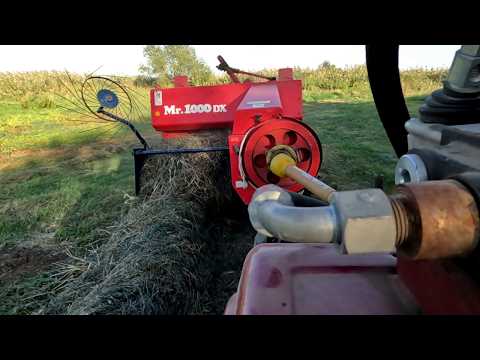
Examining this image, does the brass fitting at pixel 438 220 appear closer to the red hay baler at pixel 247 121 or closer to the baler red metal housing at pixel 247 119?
the red hay baler at pixel 247 121

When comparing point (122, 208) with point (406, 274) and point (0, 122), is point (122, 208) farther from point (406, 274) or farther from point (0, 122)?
point (0, 122)

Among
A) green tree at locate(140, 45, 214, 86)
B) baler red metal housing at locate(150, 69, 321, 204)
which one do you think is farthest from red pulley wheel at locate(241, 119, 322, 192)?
green tree at locate(140, 45, 214, 86)

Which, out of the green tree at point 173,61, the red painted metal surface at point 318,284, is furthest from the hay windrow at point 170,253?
the green tree at point 173,61

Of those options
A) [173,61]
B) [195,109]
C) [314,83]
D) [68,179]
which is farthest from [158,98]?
[173,61]

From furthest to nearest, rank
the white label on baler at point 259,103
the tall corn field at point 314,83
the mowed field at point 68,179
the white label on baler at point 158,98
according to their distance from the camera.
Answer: the tall corn field at point 314,83 < the white label on baler at point 158,98 < the mowed field at point 68,179 < the white label on baler at point 259,103

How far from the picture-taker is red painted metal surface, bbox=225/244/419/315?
2.29ft

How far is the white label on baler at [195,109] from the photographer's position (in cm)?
289

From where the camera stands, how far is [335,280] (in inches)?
30.6

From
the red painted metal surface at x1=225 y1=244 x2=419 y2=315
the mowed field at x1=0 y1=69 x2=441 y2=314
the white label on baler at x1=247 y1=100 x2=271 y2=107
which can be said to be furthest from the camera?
the mowed field at x1=0 y1=69 x2=441 y2=314

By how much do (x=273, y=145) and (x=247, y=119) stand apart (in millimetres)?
307

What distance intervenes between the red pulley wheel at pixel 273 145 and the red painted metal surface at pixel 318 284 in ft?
3.27

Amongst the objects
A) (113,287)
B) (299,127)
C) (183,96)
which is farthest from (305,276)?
(183,96)

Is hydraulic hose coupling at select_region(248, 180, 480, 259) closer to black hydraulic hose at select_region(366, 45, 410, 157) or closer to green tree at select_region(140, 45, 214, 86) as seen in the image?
black hydraulic hose at select_region(366, 45, 410, 157)

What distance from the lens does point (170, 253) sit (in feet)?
6.97
